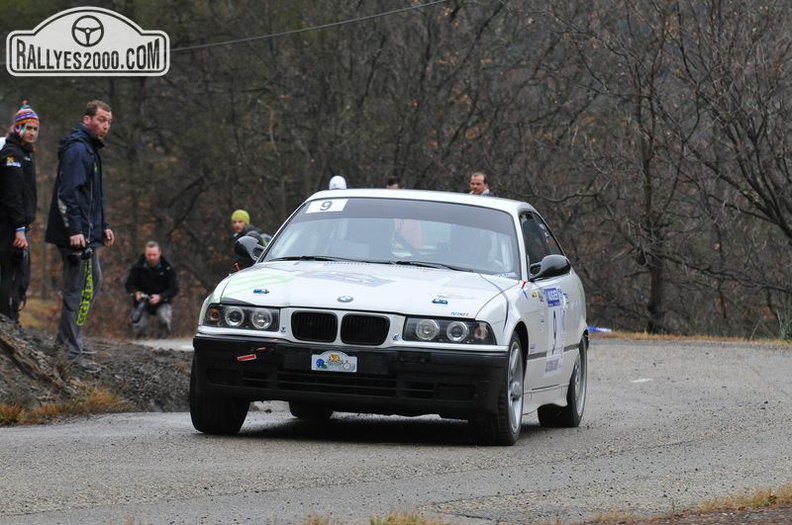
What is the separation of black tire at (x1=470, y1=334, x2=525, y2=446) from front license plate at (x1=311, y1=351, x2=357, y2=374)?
32.7 inches

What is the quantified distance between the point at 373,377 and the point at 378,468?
1.22 m

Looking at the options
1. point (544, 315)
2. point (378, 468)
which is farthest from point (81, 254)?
point (378, 468)

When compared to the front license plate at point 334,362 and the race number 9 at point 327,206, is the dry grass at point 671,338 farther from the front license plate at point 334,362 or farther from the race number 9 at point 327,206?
the front license plate at point 334,362

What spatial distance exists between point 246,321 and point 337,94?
2593 centimetres

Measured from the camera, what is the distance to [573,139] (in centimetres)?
2970

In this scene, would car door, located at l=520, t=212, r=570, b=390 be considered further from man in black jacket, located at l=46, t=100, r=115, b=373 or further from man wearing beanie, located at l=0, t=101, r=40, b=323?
man wearing beanie, located at l=0, t=101, r=40, b=323

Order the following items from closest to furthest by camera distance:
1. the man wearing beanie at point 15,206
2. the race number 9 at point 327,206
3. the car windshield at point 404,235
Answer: the car windshield at point 404,235, the race number 9 at point 327,206, the man wearing beanie at point 15,206

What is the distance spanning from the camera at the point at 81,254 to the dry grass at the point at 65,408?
3.65ft

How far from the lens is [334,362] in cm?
968

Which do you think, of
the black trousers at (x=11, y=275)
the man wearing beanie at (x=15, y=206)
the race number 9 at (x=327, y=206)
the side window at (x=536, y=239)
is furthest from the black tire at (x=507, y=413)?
the black trousers at (x=11, y=275)

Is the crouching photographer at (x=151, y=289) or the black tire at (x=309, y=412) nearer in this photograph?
the black tire at (x=309, y=412)

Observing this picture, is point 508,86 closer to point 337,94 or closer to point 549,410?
point 337,94

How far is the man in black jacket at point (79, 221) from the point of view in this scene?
42.7 feet

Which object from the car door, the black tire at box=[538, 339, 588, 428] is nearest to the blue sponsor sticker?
the car door
